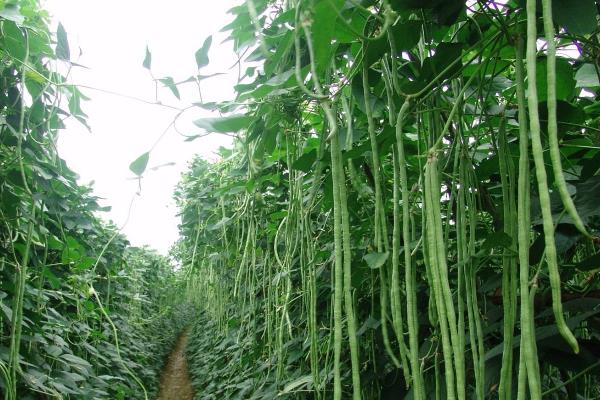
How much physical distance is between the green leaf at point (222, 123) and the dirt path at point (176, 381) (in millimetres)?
4525

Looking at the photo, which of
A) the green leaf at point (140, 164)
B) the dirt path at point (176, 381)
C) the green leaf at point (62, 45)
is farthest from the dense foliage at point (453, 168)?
the dirt path at point (176, 381)

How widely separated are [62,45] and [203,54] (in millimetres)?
460

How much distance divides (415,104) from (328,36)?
164 millimetres

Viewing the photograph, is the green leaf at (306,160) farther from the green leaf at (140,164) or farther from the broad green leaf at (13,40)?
the broad green leaf at (13,40)

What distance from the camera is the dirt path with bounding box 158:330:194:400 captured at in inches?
198

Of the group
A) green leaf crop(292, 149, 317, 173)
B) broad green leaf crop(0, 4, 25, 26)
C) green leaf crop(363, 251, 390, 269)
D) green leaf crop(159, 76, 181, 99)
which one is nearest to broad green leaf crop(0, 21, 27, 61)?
broad green leaf crop(0, 4, 25, 26)

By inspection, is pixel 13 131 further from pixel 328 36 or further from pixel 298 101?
pixel 328 36

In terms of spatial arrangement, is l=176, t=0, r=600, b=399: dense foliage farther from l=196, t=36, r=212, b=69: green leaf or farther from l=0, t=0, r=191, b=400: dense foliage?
l=0, t=0, r=191, b=400: dense foliage

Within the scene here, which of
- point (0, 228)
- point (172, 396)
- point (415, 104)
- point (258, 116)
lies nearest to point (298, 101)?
point (258, 116)

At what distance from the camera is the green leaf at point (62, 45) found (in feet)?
3.72

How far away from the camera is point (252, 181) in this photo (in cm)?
123

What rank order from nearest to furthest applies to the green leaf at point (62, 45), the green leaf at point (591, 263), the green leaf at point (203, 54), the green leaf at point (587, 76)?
the green leaf at point (591, 263) < the green leaf at point (587, 76) < the green leaf at point (203, 54) < the green leaf at point (62, 45)

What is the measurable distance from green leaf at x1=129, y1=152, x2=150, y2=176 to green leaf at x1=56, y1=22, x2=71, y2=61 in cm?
48

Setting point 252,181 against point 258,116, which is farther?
point 252,181
